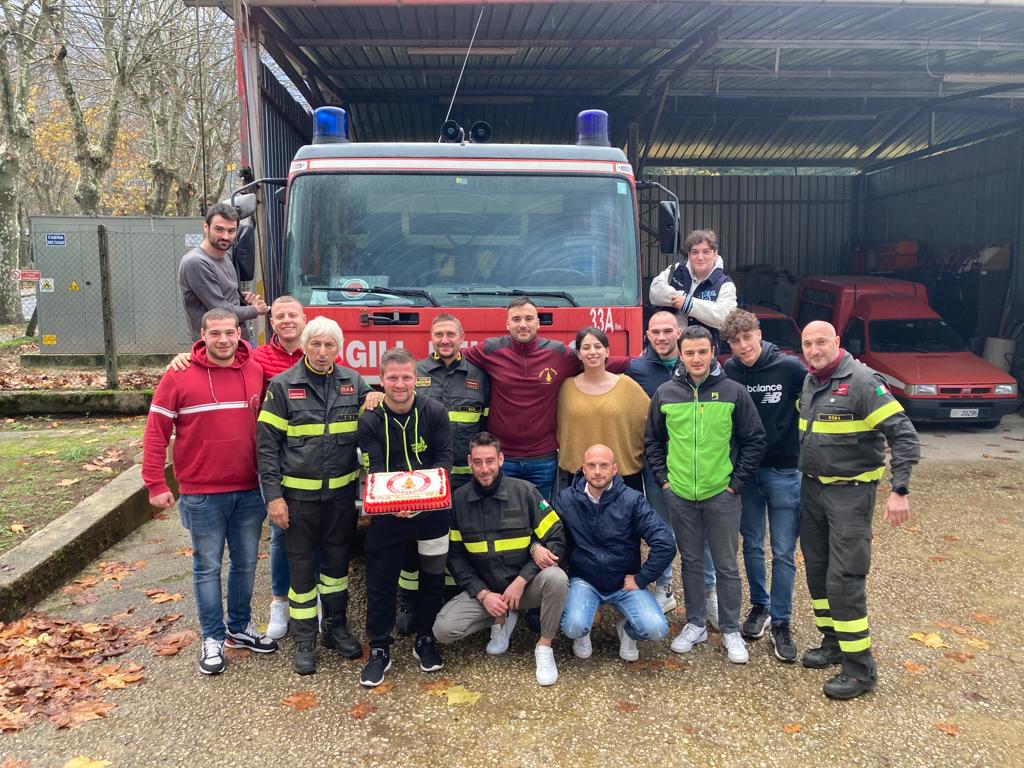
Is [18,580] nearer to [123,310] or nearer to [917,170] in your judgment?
[123,310]

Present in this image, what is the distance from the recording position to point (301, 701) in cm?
345

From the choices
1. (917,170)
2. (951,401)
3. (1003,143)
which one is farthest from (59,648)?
(917,170)

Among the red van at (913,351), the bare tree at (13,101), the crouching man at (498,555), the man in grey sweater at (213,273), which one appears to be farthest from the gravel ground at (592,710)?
the bare tree at (13,101)

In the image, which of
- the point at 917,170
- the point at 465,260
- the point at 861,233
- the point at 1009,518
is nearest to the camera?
the point at 465,260

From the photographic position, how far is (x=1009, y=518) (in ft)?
20.4

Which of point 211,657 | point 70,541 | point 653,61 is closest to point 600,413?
point 211,657

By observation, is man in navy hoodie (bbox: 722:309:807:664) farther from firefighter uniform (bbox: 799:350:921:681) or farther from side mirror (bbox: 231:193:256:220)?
side mirror (bbox: 231:193:256:220)

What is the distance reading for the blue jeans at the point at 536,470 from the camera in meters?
4.26

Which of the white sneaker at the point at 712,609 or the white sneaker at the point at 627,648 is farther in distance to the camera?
the white sneaker at the point at 712,609

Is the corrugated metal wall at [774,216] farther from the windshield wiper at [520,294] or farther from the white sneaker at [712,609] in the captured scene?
the white sneaker at [712,609]

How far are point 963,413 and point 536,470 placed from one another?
305 inches

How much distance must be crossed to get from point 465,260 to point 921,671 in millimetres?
3330

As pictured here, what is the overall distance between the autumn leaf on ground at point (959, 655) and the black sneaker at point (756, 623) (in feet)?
2.86

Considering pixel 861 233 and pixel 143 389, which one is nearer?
pixel 143 389
